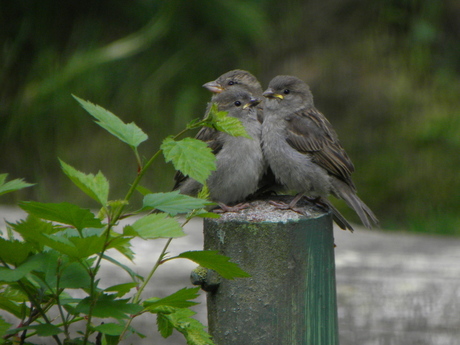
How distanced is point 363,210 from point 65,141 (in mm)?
4546

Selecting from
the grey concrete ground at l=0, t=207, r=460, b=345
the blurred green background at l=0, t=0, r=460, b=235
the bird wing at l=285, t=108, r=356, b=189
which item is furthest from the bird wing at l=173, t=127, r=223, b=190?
the blurred green background at l=0, t=0, r=460, b=235

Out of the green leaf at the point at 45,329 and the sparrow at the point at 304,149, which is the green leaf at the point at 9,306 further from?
the sparrow at the point at 304,149

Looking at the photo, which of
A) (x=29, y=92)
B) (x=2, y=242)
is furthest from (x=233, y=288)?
(x=29, y=92)

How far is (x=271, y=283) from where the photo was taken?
1.77 metres

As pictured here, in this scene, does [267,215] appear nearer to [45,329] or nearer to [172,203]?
[172,203]

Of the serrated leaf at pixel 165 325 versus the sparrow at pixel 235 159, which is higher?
the sparrow at pixel 235 159

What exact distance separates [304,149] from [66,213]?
2394 millimetres

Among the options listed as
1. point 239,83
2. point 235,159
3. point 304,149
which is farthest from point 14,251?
point 239,83

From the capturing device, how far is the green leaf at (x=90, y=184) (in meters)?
1.29

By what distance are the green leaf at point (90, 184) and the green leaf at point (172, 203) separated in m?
0.07

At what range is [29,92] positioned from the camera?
677 cm

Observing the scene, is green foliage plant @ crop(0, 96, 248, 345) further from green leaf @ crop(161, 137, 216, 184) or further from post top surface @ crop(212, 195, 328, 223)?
post top surface @ crop(212, 195, 328, 223)

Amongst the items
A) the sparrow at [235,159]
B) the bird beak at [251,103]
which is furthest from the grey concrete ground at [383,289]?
the bird beak at [251,103]

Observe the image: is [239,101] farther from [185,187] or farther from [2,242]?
[2,242]
